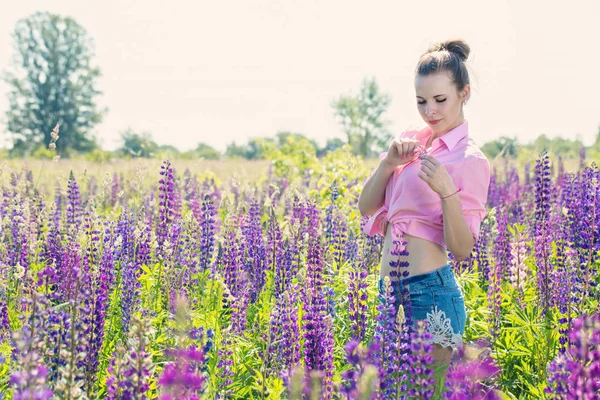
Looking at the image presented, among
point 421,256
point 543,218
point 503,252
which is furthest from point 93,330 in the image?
point 503,252

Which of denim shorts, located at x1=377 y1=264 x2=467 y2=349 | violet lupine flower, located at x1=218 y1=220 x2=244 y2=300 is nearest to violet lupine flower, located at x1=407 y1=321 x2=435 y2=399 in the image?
denim shorts, located at x1=377 y1=264 x2=467 y2=349

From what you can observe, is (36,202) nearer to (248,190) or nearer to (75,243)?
(75,243)

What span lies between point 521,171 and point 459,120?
14919mm

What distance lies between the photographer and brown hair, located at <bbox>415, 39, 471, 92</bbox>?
3713 millimetres

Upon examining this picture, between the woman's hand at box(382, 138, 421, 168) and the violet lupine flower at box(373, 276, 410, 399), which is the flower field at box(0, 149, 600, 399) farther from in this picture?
the woman's hand at box(382, 138, 421, 168)

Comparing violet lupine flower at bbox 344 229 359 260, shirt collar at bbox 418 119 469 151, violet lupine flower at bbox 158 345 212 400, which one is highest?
shirt collar at bbox 418 119 469 151

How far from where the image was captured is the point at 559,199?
8695 millimetres

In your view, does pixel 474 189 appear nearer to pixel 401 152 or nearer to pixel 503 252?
pixel 401 152

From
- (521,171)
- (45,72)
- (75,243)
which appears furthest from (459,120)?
(45,72)

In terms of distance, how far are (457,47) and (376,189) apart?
1.07 metres

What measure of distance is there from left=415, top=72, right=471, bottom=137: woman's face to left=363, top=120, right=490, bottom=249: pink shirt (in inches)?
3.8

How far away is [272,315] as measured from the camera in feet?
10.4

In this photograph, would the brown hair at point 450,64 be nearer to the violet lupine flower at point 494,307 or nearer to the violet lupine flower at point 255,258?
the violet lupine flower at point 494,307

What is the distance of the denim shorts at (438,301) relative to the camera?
3520 mm
